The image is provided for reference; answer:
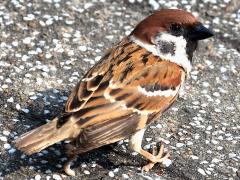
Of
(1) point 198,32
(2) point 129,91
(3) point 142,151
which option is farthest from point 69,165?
(1) point 198,32

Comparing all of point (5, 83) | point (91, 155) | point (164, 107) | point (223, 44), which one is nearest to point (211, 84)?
point (223, 44)

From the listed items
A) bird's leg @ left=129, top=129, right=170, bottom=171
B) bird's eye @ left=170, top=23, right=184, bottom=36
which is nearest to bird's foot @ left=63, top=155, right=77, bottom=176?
bird's leg @ left=129, top=129, right=170, bottom=171

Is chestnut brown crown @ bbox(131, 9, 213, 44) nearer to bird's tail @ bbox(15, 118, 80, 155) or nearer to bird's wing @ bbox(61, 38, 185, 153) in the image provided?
bird's wing @ bbox(61, 38, 185, 153)

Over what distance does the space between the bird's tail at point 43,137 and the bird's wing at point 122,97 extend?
0.26ft

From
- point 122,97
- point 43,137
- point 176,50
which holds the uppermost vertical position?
point 176,50

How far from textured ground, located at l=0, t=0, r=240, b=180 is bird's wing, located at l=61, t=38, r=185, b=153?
15.4 inches

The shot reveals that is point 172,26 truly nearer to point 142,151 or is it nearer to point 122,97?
point 122,97

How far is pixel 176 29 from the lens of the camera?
4391 millimetres

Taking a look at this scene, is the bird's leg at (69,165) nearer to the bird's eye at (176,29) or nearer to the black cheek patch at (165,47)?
the black cheek patch at (165,47)

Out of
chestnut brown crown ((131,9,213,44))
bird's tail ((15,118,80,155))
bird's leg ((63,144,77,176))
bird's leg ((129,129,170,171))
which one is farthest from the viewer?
chestnut brown crown ((131,9,213,44))

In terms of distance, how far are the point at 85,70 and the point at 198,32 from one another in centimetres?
110

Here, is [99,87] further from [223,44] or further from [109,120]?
[223,44]

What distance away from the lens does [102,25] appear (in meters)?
5.62

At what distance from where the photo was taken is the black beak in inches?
174
